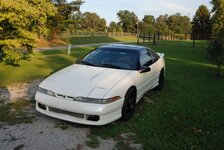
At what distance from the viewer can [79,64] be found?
6.53 meters

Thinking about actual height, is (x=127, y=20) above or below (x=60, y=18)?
above

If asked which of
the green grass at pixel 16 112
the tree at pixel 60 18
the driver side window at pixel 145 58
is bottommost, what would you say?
the green grass at pixel 16 112

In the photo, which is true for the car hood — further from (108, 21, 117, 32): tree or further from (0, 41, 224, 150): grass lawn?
(108, 21, 117, 32): tree

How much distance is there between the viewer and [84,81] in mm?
5305

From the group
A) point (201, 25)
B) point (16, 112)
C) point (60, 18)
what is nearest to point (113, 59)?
point (16, 112)

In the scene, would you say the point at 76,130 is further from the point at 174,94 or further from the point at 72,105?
the point at 174,94

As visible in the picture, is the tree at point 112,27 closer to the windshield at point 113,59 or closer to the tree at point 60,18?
the tree at point 60,18

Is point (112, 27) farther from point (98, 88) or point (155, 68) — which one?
point (98, 88)

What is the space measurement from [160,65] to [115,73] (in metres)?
2.66

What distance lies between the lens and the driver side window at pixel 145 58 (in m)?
6.68

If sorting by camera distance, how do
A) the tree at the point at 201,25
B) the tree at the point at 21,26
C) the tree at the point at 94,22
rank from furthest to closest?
the tree at the point at 94,22
the tree at the point at 201,25
the tree at the point at 21,26

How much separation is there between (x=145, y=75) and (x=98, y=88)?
175 cm

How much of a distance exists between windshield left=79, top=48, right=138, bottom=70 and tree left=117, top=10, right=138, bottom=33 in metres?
88.0

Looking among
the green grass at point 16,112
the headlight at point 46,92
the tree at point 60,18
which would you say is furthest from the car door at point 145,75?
the tree at point 60,18
